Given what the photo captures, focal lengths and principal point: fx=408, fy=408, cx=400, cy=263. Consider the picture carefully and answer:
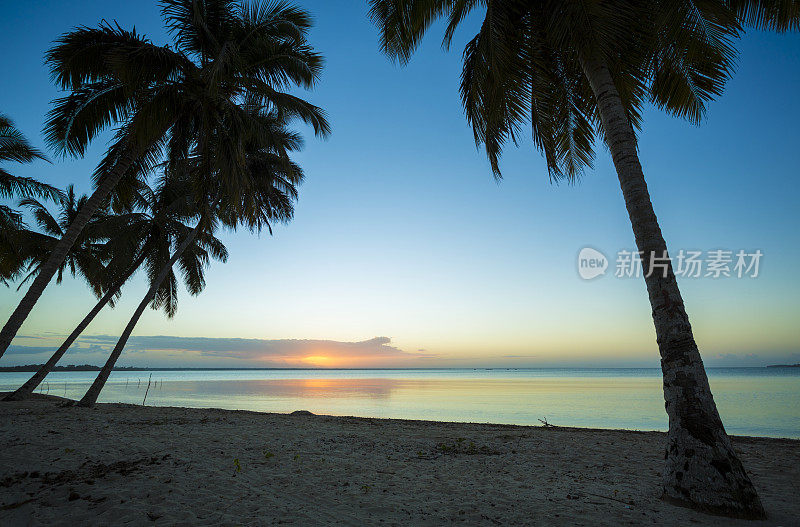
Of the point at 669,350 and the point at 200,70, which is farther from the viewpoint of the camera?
the point at 200,70

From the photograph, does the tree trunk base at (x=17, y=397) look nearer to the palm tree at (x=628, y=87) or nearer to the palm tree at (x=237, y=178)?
the palm tree at (x=237, y=178)

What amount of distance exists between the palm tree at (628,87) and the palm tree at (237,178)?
18.0 ft

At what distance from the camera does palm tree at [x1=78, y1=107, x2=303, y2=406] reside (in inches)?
424

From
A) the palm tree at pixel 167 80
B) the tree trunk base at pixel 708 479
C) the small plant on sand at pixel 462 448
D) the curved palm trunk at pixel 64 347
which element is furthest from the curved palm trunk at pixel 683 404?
the curved palm trunk at pixel 64 347

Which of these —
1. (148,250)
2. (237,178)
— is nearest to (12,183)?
(148,250)

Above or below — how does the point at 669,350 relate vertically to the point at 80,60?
below

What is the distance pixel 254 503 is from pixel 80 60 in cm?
1022

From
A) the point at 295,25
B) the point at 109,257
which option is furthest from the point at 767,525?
the point at 109,257

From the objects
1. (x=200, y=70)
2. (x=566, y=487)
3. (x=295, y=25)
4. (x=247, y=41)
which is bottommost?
(x=566, y=487)

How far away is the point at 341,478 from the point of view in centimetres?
569

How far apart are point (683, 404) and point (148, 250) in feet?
65.8

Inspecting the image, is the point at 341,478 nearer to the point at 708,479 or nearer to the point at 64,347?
the point at 708,479

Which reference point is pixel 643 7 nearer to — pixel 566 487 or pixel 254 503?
pixel 566 487

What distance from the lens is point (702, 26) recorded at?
20.9 feet
